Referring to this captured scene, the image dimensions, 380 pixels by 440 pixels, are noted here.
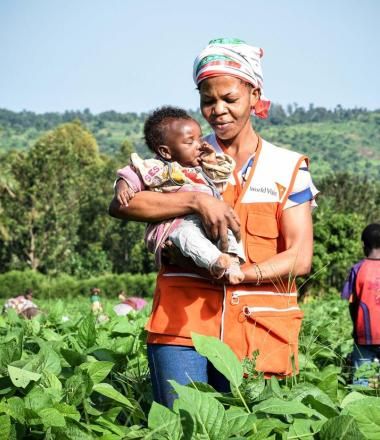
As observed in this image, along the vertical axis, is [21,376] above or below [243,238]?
below

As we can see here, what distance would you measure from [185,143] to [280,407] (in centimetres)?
119

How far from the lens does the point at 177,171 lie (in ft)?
11.1

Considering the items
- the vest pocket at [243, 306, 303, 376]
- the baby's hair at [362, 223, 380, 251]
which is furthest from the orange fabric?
the baby's hair at [362, 223, 380, 251]

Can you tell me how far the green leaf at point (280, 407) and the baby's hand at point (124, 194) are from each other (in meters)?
1.00

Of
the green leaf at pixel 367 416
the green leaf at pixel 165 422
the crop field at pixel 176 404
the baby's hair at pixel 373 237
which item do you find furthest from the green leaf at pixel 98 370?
the baby's hair at pixel 373 237

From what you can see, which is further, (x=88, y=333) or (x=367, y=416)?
(x=88, y=333)

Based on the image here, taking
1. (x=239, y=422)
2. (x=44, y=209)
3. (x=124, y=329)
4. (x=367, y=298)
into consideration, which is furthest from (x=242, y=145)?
(x=44, y=209)

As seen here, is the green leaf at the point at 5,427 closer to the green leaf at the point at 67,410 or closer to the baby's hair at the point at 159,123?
the green leaf at the point at 67,410

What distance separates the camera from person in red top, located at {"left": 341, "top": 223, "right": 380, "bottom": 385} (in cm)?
646

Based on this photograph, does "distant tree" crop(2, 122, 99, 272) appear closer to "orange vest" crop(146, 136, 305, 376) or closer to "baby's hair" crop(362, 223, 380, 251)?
"baby's hair" crop(362, 223, 380, 251)

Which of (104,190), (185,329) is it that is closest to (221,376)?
(185,329)

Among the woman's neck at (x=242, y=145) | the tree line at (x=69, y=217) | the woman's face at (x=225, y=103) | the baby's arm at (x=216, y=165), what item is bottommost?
the tree line at (x=69, y=217)

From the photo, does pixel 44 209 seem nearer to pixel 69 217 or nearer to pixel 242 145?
pixel 69 217

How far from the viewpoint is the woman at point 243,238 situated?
3.22 metres
